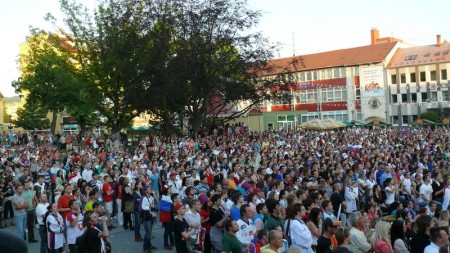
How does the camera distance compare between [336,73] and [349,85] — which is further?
[336,73]

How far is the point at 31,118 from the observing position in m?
63.5

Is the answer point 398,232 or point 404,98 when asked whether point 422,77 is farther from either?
point 398,232

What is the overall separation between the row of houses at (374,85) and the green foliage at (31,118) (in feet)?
97.0

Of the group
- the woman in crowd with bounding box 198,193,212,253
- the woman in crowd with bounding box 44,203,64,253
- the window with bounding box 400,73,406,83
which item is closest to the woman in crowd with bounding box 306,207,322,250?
the woman in crowd with bounding box 198,193,212,253

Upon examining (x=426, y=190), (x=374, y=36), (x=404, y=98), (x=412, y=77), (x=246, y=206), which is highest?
(x=374, y=36)

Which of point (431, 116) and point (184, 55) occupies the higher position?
point (184, 55)

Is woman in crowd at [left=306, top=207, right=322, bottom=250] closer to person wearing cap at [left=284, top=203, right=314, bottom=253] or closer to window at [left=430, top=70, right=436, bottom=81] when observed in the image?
person wearing cap at [left=284, top=203, right=314, bottom=253]

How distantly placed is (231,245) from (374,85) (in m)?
60.5

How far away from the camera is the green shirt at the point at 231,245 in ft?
24.0

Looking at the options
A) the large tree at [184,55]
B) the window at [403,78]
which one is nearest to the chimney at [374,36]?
the window at [403,78]

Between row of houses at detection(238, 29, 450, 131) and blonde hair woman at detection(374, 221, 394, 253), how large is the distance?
1973 inches

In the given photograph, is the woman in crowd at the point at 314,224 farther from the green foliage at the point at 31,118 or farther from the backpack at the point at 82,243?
the green foliage at the point at 31,118

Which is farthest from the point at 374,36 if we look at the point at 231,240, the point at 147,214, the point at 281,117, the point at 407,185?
the point at 231,240

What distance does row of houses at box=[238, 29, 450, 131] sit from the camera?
59594 mm
